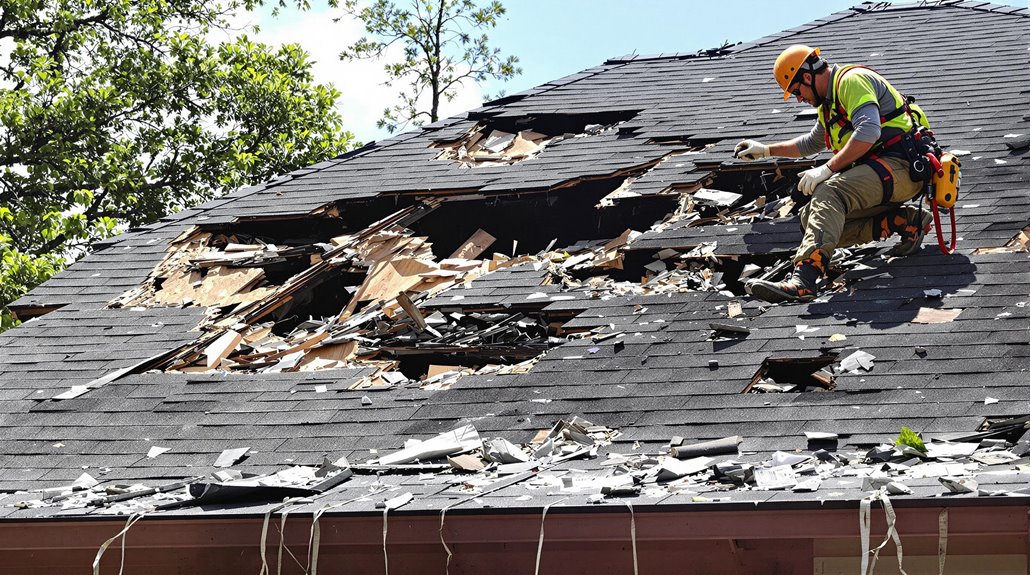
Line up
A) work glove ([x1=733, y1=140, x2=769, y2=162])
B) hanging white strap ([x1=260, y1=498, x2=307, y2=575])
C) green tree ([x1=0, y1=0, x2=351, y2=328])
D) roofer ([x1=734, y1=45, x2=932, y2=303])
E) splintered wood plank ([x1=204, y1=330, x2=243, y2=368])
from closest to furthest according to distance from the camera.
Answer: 1. hanging white strap ([x1=260, y1=498, x2=307, y2=575])
2. roofer ([x1=734, y1=45, x2=932, y2=303])
3. splintered wood plank ([x1=204, y1=330, x2=243, y2=368])
4. work glove ([x1=733, y1=140, x2=769, y2=162])
5. green tree ([x1=0, y1=0, x2=351, y2=328])

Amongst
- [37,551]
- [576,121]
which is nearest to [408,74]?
[576,121]

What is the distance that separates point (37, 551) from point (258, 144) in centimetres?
1553

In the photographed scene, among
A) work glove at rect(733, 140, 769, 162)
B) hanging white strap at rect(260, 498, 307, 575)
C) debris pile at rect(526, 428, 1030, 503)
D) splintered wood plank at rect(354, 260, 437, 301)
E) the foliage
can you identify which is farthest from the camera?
work glove at rect(733, 140, 769, 162)

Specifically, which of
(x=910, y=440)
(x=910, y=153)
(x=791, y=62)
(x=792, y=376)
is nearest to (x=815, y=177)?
(x=910, y=153)

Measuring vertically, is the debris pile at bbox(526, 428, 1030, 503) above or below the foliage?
below

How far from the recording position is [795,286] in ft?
21.2

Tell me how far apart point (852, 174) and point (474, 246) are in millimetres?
2894

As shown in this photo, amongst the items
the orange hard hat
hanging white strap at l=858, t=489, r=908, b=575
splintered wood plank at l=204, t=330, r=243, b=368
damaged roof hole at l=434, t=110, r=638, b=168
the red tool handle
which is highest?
the orange hard hat

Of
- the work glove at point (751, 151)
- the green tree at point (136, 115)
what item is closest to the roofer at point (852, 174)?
the work glove at point (751, 151)

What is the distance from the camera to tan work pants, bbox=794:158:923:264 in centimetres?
662

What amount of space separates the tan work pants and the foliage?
1.96 m

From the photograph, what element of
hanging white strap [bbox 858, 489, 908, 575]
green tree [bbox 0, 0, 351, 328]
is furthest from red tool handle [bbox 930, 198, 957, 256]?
green tree [bbox 0, 0, 351, 328]

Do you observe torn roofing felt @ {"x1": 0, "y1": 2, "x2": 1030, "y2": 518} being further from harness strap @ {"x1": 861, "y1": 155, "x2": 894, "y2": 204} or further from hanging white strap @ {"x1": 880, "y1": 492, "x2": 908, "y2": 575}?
harness strap @ {"x1": 861, "y1": 155, "x2": 894, "y2": 204}

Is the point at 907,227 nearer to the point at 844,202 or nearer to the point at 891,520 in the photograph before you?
the point at 844,202
